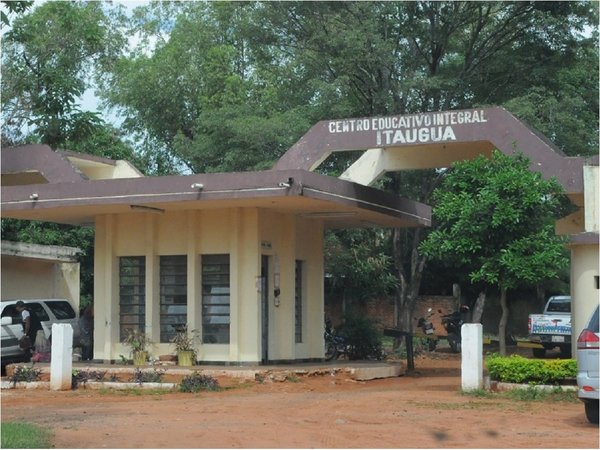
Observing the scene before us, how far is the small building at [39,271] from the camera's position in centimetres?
2681

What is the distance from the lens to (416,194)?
31.6 m

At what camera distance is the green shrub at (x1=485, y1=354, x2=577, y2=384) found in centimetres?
1573

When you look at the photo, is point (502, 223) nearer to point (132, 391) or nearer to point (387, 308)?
point (132, 391)

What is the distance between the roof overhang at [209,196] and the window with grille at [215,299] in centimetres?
124

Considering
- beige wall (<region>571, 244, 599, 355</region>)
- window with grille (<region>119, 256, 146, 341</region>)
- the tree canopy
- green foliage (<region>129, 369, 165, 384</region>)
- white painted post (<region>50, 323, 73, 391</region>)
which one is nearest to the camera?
beige wall (<region>571, 244, 599, 355</region>)

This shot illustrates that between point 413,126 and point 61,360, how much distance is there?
803 centimetres

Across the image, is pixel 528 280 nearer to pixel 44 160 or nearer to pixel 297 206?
pixel 297 206

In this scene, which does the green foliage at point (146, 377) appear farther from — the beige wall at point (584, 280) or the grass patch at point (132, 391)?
the beige wall at point (584, 280)

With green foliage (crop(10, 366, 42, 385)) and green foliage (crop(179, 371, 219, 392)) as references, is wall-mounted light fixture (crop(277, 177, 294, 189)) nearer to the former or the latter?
green foliage (crop(179, 371, 219, 392))

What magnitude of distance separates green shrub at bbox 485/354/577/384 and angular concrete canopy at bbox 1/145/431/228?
429cm

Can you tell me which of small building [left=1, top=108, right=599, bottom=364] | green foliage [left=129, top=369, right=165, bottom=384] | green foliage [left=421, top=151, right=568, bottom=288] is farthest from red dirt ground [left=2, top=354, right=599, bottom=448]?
small building [left=1, top=108, right=599, bottom=364]

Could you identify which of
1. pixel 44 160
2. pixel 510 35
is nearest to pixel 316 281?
pixel 44 160

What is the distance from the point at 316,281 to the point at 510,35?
13.1 meters

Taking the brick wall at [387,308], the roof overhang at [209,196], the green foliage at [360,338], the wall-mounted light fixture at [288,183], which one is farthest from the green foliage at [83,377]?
the brick wall at [387,308]
